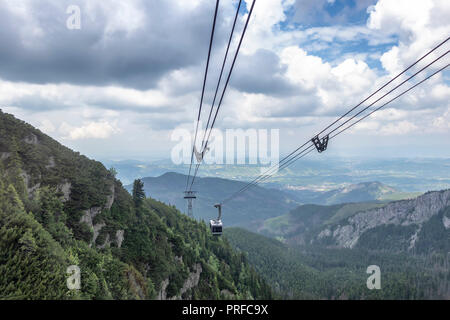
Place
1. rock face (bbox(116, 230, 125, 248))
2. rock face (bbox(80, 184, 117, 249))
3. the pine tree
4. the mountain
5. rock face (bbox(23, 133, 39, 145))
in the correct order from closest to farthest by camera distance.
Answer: the mountain → rock face (bbox(80, 184, 117, 249)) → rock face (bbox(23, 133, 39, 145)) → rock face (bbox(116, 230, 125, 248)) → the pine tree

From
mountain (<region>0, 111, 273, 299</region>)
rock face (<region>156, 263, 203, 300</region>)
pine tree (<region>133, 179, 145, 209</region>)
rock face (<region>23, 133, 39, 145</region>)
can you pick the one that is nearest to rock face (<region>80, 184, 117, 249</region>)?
mountain (<region>0, 111, 273, 299</region>)

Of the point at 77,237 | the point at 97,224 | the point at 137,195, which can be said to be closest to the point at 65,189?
the point at 97,224

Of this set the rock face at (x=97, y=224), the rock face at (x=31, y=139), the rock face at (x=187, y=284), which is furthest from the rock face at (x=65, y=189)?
the rock face at (x=187, y=284)

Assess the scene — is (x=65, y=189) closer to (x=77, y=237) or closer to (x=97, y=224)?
(x=97, y=224)

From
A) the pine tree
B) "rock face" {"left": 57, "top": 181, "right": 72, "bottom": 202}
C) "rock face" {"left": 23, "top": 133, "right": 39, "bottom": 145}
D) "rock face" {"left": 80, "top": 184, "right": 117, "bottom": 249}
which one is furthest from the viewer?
the pine tree

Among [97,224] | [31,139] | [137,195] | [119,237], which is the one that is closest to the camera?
[97,224]

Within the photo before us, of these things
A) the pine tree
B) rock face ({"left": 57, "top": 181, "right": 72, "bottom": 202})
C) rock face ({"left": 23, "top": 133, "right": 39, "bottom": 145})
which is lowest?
the pine tree

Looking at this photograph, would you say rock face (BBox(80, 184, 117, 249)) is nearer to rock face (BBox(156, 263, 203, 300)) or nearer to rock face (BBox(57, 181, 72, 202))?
rock face (BBox(57, 181, 72, 202))

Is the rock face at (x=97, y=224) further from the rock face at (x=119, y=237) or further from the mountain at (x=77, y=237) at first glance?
the mountain at (x=77, y=237)
